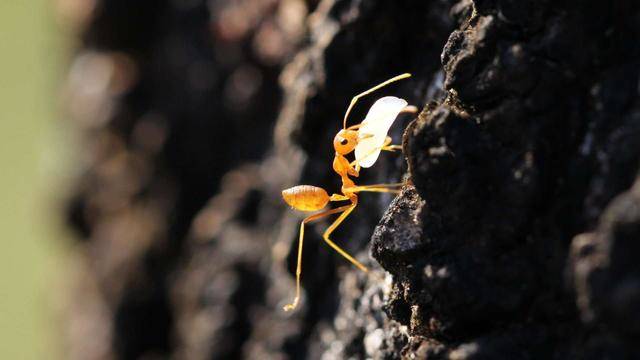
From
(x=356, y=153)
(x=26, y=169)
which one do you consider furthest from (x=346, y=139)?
(x=26, y=169)

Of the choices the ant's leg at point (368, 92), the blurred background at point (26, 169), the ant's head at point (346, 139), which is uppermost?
the ant's leg at point (368, 92)

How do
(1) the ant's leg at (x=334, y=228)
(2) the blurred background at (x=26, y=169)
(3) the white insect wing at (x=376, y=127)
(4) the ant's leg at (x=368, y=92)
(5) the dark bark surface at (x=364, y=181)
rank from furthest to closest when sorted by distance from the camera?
(2) the blurred background at (x=26, y=169) → (1) the ant's leg at (x=334, y=228) → (4) the ant's leg at (x=368, y=92) → (3) the white insect wing at (x=376, y=127) → (5) the dark bark surface at (x=364, y=181)

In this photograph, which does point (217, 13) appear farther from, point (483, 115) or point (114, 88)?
point (483, 115)

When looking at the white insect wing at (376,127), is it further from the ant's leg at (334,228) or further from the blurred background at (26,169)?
the blurred background at (26,169)

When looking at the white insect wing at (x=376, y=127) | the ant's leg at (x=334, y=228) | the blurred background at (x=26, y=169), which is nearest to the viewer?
the white insect wing at (x=376, y=127)

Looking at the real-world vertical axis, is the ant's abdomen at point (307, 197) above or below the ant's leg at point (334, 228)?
above

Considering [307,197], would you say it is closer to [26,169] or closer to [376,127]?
[376,127]

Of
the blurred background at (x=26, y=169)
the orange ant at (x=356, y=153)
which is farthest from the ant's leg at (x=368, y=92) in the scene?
the blurred background at (x=26, y=169)

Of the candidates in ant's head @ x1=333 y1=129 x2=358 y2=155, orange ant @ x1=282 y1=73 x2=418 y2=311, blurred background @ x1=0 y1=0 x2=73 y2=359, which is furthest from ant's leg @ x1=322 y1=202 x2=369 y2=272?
blurred background @ x1=0 y1=0 x2=73 y2=359

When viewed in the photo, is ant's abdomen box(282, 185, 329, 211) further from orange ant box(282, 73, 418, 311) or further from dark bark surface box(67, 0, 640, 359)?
dark bark surface box(67, 0, 640, 359)
